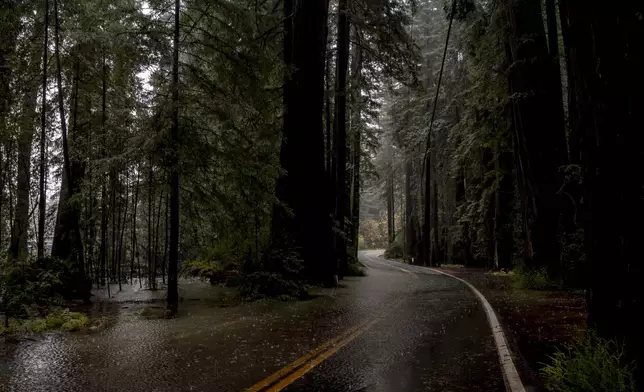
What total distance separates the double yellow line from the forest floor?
7.86 feet

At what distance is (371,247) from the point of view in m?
84.1

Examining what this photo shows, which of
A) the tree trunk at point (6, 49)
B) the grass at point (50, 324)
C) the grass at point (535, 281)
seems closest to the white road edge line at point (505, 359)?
the grass at point (535, 281)

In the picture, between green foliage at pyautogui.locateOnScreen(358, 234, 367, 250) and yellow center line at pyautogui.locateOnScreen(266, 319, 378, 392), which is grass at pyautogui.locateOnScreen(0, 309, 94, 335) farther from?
green foliage at pyautogui.locateOnScreen(358, 234, 367, 250)

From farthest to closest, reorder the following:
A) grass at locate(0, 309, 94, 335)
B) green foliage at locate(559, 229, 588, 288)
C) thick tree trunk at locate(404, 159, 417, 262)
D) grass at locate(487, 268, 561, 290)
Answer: thick tree trunk at locate(404, 159, 417, 262) < grass at locate(487, 268, 561, 290) < green foliage at locate(559, 229, 588, 288) < grass at locate(0, 309, 94, 335)

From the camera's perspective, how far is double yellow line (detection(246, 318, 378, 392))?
4.92m

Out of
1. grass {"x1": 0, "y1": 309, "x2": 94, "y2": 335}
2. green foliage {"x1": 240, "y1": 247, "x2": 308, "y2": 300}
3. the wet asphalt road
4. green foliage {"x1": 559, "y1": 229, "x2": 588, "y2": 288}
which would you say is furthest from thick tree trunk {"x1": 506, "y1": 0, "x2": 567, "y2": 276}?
grass {"x1": 0, "y1": 309, "x2": 94, "y2": 335}

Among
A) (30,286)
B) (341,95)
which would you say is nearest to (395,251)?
(341,95)

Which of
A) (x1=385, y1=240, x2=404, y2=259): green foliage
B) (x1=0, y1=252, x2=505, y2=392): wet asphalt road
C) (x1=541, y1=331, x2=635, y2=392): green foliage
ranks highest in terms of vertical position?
(x1=541, y1=331, x2=635, y2=392): green foliage

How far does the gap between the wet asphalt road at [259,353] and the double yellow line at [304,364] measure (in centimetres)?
11

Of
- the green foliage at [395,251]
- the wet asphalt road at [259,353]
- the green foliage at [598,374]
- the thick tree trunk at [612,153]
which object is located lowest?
the green foliage at [395,251]

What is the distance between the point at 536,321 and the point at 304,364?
508cm

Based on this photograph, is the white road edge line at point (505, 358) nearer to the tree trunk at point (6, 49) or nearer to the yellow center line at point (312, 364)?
the yellow center line at point (312, 364)

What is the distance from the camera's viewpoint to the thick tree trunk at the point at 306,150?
1441 cm

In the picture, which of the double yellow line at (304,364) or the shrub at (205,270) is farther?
the shrub at (205,270)
